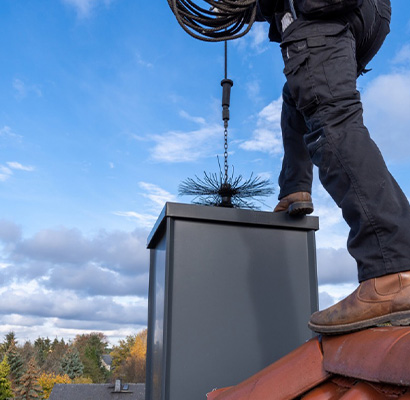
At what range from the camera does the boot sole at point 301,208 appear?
1973 millimetres

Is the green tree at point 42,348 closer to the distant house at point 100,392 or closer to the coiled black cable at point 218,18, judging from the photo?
the distant house at point 100,392

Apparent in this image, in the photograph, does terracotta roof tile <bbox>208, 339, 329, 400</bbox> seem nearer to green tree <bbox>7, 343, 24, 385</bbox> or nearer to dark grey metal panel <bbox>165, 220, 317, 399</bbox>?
dark grey metal panel <bbox>165, 220, 317, 399</bbox>

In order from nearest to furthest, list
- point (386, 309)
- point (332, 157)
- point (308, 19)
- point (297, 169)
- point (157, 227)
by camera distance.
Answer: point (386, 309), point (332, 157), point (308, 19), point (297, 169), point (157, 227)

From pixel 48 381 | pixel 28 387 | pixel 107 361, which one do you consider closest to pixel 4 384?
pixel 28 387

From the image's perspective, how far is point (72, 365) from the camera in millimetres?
51000


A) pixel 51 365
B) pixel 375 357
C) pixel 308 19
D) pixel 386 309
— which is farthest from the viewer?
pixel 51 365

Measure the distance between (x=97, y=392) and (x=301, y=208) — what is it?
105 ft

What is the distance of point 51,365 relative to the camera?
174ft

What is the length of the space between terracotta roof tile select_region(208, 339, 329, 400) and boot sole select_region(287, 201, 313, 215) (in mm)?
816

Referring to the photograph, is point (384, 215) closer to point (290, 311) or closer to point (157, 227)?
point (290, 311)

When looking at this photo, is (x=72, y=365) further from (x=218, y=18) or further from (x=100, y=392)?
(x=218, y=18)

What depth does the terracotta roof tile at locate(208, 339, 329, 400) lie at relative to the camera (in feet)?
3.70

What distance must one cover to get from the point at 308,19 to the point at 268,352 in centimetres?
127

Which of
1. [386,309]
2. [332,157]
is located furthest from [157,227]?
[386,309]
